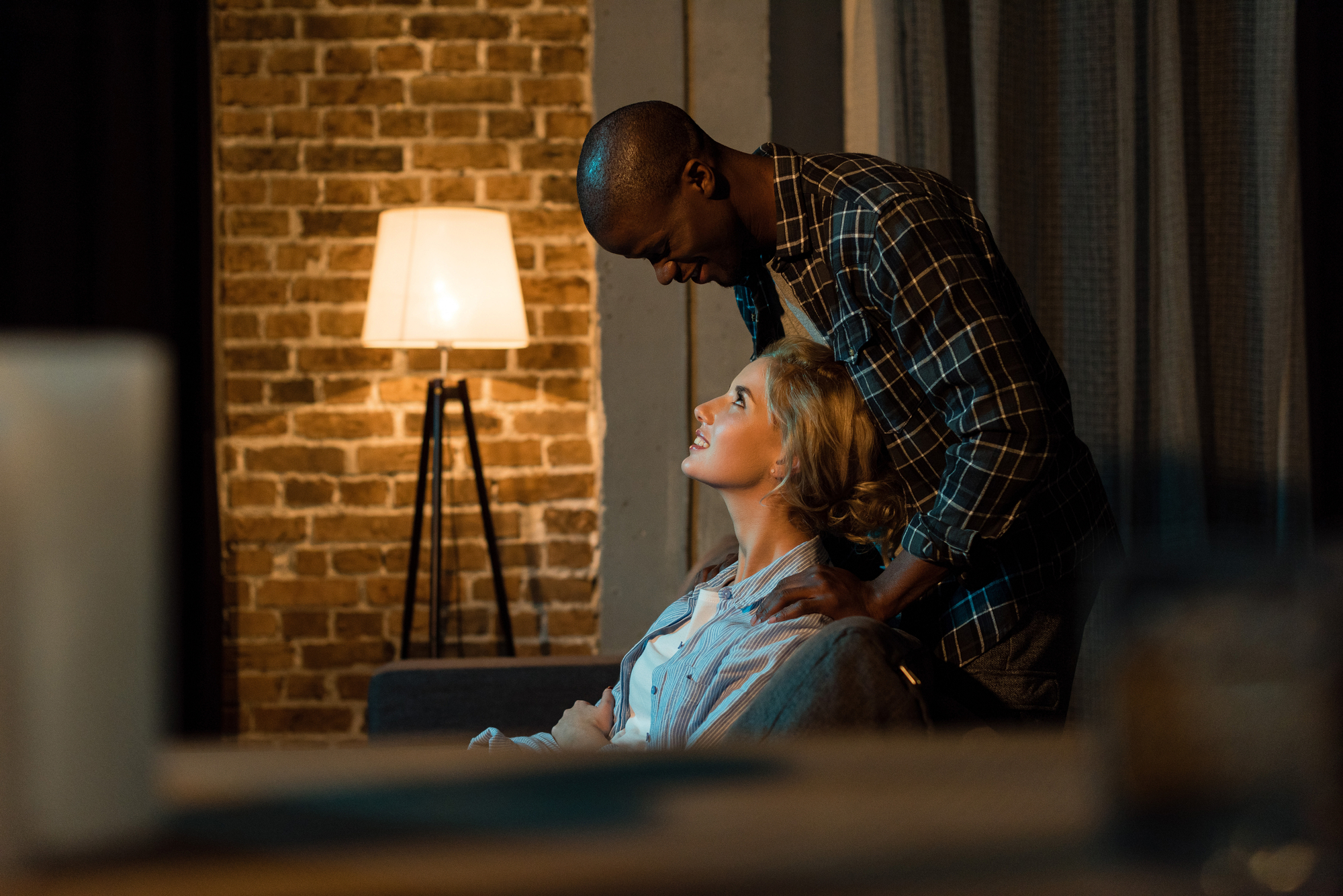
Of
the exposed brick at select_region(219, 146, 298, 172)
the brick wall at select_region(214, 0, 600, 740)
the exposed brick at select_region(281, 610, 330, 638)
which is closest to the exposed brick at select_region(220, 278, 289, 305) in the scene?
the brick wall at select_region(214, 0, 600, 740)

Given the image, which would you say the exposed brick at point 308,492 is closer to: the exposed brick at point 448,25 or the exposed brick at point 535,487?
the exposed brick at point 535,487

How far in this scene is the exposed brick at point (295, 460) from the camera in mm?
3281

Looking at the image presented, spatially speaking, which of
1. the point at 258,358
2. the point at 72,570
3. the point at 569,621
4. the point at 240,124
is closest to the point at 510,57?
the point at 240,124

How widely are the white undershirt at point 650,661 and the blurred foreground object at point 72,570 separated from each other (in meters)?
1.34

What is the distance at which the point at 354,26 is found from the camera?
3.28 m

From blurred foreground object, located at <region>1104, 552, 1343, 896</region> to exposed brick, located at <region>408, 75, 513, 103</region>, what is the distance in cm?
322

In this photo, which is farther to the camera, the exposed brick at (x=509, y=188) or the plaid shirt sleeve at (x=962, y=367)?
the exposed brick at (x=509, y=188)

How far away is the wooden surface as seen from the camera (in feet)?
1.14

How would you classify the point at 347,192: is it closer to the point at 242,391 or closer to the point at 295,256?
the point at 295,256

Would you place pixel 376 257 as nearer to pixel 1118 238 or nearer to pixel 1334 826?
pixel 1118 238

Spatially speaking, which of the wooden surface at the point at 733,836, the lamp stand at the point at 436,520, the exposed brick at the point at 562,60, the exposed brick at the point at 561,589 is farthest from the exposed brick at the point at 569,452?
the wooden surface at the point at 733,836

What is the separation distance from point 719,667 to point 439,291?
1.63 m

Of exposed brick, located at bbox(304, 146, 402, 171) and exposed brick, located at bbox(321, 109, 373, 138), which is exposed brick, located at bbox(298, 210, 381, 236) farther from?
exposed brick, located at bbox(321, 109, 373, 138)

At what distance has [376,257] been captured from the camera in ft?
9.22
